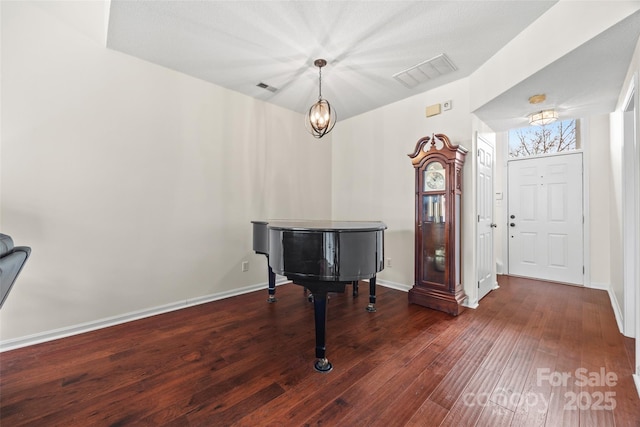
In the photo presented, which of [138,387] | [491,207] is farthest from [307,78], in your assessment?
[138,387]

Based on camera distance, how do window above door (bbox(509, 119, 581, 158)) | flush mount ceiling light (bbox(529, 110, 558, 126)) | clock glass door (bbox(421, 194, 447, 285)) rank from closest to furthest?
flush mount ceiling light (bbox(529, 110, 558, 126))
clock glass door (bbox(421, 194, 447, 285))
window above door (bbox(509, 119, 581, 158))

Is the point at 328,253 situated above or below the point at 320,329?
above

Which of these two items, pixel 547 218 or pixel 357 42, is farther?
pixel 547 218

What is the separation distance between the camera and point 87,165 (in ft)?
7.84

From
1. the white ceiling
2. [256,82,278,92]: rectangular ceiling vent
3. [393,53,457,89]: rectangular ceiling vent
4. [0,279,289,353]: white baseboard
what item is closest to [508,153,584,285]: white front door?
the white ceiling

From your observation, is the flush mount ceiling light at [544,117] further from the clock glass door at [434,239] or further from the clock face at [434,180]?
the clock glass door at [434,239]

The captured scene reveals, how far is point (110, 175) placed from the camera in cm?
Answer: 251

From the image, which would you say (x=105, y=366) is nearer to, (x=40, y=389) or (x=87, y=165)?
(x=40, y=389)

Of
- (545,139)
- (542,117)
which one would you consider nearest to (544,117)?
(542,117)

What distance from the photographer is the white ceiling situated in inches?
77.0

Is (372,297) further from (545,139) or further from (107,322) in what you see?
(545,139)

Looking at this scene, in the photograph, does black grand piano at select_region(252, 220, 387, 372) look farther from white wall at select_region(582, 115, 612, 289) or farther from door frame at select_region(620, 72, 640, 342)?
white wall at select_region(582, 115, 612, 289)

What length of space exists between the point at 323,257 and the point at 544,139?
4.72m

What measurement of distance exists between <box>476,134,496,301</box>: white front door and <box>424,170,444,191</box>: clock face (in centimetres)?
50
